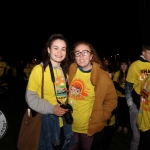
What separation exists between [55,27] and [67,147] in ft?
166

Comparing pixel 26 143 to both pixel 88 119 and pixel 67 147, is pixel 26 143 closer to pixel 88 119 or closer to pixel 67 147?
pixel 67 147

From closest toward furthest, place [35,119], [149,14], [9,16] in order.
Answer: [35,119], [149,14], [9,16]

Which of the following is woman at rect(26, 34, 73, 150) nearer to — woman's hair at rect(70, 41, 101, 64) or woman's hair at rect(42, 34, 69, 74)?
woman's hair at rect(42, 34, 69, 74)

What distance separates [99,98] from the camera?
117 inches

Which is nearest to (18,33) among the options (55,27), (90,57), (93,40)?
(55,27)

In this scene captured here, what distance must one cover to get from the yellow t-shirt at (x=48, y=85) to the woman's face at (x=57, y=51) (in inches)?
5.3

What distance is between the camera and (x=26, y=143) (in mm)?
2637

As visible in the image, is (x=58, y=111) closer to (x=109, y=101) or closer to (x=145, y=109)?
(x=109, y=101)

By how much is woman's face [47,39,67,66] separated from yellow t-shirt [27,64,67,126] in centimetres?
14

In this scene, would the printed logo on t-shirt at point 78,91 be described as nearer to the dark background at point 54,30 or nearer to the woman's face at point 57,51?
the woman's face at point 57,51

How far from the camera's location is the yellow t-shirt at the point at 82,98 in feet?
9.98

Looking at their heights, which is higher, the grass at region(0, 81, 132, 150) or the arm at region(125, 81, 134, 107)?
the arm at region(125, 81, 134, 107)

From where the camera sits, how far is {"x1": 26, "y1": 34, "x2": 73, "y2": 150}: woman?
2.56 m

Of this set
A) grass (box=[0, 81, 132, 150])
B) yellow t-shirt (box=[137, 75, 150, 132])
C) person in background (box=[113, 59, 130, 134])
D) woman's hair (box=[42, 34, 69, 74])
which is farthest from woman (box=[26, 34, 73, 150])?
person in background (box=[113, 59, 130, 134])
